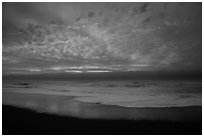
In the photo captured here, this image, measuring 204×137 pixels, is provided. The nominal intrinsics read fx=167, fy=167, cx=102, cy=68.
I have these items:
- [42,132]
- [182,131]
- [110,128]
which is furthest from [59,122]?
[182,131]

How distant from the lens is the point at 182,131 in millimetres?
6043

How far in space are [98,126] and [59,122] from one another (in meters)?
1.72

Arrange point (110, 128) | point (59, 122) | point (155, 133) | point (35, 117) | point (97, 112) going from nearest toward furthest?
point (155, 133)
point (110, 128)
point (59, 122)
point (35, 117)
point (97, 112)

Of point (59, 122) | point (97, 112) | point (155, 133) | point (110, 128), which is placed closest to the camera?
point (155, 133)

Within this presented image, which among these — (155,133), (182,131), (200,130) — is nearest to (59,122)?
(155,133)

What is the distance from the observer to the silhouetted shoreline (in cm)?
604

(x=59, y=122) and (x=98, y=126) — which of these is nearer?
(x=98, y=126)

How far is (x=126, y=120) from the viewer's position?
7.11 metres

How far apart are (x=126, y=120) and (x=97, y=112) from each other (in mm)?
1926

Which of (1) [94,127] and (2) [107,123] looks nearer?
(1) [94,127]

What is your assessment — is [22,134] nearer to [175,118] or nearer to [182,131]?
[182,131]

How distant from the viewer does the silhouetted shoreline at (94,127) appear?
6.04 meters

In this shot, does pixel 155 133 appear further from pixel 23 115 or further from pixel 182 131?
pixel 23 115

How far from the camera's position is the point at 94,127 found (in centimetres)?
637
